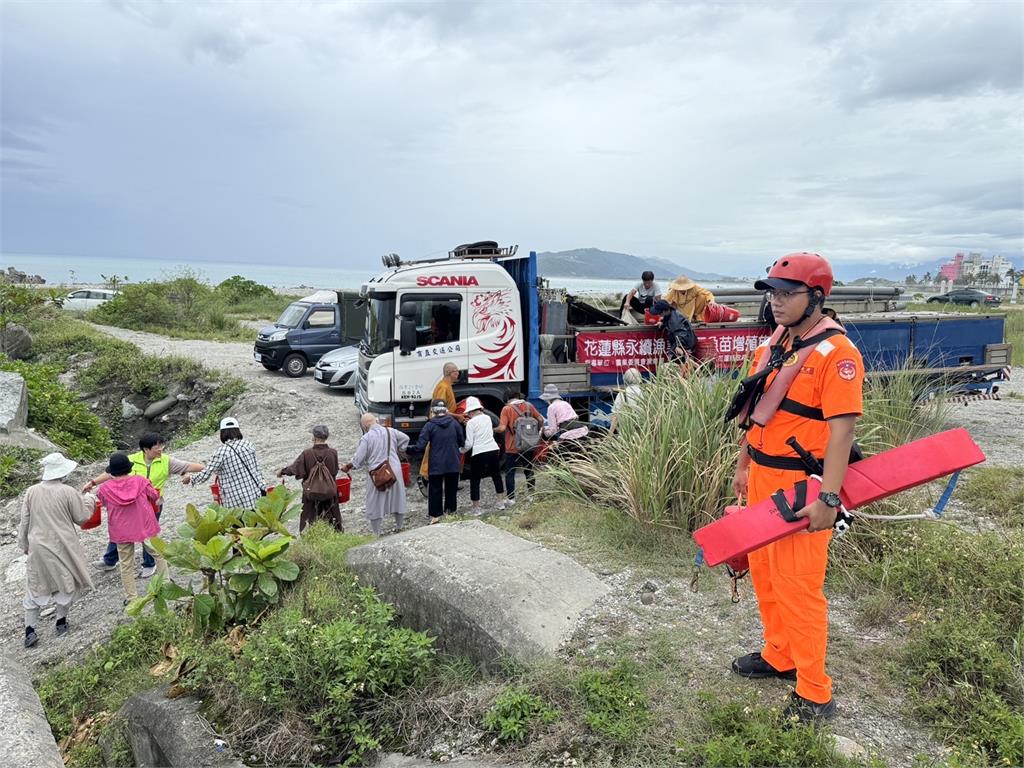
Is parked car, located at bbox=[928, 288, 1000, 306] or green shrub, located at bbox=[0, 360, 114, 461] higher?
parked car, located at bbox=[928, 288, 1000, 306]

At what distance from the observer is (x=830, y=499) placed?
267cm

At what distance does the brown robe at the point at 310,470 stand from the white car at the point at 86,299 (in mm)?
29183

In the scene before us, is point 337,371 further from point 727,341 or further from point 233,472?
point 727,341

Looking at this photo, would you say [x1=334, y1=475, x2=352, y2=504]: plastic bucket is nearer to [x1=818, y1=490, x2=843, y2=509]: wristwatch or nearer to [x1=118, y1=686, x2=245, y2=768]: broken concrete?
[x1=118, y1=686, x2=245, y2=768]: broken concrete

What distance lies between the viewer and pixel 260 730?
11.6 ft

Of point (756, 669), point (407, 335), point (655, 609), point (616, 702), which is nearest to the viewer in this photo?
point (616, 702)

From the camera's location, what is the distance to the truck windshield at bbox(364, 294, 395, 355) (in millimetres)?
8469

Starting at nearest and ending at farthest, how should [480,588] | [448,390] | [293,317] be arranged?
[480,588] → [448,390] → [293,317]

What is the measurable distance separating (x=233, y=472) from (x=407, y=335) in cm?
283

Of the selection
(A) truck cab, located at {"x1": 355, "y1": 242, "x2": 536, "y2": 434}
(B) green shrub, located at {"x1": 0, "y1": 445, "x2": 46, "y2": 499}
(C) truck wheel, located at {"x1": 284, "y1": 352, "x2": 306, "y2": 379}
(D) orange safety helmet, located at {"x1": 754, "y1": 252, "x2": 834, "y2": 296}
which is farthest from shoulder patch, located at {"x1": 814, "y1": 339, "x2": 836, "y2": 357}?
(C) truck wheel, located at {"x1": 284, "y1": 352, "x2": 306, "y2": 379}

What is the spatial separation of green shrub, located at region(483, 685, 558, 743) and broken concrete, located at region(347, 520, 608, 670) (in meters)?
0.29

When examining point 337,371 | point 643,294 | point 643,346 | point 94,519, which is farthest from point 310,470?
point 337,371

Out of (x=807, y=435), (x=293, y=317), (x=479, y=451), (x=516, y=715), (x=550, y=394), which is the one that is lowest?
(x=516, y=715)

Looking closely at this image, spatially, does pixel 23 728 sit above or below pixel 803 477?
below
